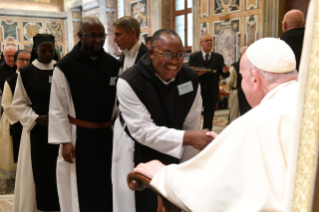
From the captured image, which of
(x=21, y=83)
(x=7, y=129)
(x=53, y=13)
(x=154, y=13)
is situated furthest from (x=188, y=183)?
(x=154, y=13)

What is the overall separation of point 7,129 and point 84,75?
2.48 meters

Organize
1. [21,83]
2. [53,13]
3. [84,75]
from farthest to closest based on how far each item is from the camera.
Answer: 1. [53,13]
2. [21,83]
3. [84,75]

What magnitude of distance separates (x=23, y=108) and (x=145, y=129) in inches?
66.1

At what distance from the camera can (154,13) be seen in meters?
9.90

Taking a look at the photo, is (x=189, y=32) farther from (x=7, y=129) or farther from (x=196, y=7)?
(x=7, y=129)

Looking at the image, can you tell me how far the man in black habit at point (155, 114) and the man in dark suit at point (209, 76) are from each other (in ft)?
12.0

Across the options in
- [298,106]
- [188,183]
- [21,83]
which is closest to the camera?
[298,106]

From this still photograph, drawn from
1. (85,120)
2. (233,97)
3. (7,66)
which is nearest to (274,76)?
(85,120)

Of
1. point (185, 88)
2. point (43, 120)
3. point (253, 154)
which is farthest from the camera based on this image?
point (43, 120)

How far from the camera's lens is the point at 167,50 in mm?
2459

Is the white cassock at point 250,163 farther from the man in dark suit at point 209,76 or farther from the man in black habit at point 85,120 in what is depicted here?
the man in dark suit at point 209,76

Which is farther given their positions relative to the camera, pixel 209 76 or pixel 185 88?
pixel 209 76

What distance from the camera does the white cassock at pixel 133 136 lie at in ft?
7.92

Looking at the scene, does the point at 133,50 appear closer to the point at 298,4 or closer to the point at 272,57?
the point at 272,57
